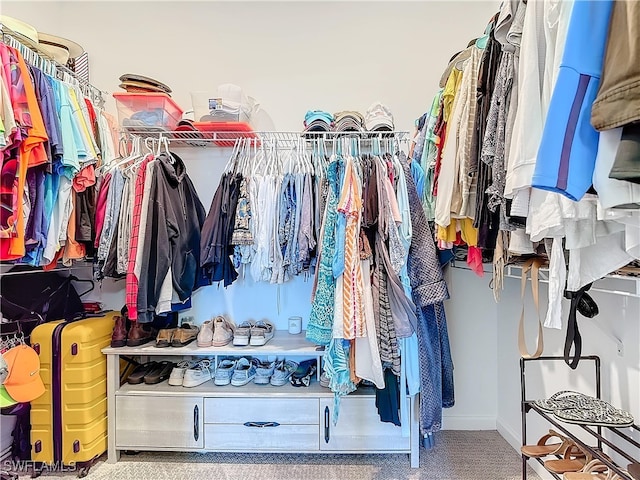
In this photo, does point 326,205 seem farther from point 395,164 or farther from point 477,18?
point 477,18

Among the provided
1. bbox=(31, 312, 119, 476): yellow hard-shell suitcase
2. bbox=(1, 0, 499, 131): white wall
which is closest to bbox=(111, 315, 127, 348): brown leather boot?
bbox=(31, 312, 119, 476): yellow hard-shell suitcase

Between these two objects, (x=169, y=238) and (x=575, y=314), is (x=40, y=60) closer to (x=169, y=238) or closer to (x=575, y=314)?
(x=169, y=238)

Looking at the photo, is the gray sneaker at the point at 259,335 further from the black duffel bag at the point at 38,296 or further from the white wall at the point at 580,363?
the white wall at the point at 580,363

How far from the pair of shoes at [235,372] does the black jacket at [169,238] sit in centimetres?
47

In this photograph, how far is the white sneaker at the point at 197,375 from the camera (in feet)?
6.38

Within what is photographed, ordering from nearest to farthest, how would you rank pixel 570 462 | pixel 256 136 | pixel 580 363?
pixel 570 462, pixel 580 363, pixel 256 136

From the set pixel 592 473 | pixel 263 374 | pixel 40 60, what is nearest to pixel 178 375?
pixel 263 374

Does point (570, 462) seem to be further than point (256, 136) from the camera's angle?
No

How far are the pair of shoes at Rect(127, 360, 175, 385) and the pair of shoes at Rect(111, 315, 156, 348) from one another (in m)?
0.19

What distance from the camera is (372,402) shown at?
1.84 m

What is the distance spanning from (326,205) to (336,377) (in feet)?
2.62

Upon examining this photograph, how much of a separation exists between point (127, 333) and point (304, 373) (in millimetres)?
989

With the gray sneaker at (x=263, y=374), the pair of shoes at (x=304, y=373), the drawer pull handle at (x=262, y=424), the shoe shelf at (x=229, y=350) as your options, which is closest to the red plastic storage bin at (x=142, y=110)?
the shoe shelf at (x=229, y=350)

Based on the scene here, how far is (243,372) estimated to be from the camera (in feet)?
6.51
